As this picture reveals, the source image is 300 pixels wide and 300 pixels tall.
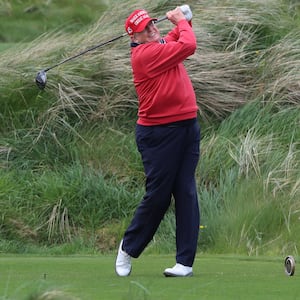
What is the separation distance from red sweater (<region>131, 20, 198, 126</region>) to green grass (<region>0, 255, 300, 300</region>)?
1164 millimetres

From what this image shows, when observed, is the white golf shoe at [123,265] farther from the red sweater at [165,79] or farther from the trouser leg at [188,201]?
the red sweater at [165,79]

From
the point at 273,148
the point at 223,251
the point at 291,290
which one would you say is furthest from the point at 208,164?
the point at 291,290

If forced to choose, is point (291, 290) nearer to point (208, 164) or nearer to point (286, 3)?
point (208, 164)

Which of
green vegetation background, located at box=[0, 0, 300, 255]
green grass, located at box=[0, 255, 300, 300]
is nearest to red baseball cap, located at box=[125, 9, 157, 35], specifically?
green grass, located at box=[0, 255, 300, 300]

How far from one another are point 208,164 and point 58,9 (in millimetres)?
8793

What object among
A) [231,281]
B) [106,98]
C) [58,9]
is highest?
[231,281]

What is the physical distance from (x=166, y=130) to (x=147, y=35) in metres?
0.69

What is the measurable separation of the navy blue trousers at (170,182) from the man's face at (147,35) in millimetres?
620

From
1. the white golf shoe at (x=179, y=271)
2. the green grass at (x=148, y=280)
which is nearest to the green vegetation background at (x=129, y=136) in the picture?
the green grass at (x=148, y=280)

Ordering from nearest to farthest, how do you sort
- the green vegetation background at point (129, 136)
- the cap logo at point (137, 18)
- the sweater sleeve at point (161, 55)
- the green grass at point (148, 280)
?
the green grass at point (148, 280) → the sweater sleeve at point (161, 55) → the cap logo at point (137, 18) → the green vegetation background at point (129, 136)

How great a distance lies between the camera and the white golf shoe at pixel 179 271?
8359 millimetres

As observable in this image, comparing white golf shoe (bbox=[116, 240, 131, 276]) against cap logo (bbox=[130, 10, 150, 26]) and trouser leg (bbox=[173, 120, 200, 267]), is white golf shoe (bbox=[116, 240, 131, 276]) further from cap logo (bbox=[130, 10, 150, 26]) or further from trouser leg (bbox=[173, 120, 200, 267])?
cap logo (bbox=[130, 10, 150, 26])

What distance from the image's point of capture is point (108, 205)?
12852 mm

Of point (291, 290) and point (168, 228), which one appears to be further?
point (168, 228)
